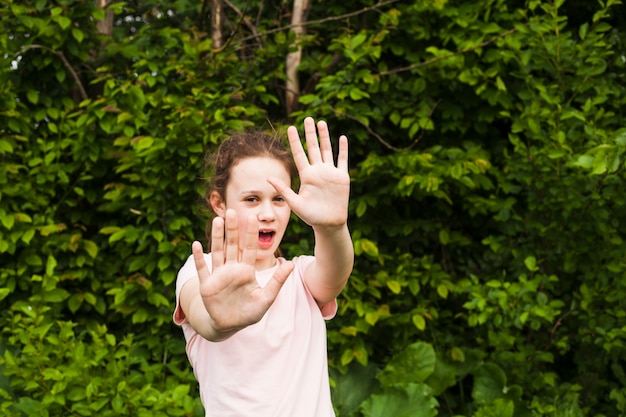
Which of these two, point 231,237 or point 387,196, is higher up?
point 231,237

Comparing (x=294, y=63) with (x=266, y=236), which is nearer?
(x=266, y=236)

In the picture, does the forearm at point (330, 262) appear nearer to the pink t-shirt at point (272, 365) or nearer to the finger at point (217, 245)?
the pink t-shirt at point (272, 365)

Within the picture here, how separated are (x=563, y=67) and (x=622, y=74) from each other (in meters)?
0.44

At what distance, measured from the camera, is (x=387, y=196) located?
4441 millimetres

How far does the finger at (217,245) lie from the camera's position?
5.30ft

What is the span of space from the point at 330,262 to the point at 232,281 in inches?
12.9

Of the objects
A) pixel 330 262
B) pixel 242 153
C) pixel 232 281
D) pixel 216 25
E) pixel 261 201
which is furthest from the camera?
pixel 216 25

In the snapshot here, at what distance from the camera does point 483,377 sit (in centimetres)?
399

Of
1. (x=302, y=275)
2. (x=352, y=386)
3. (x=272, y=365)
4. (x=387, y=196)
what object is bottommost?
(x=352, y=386)

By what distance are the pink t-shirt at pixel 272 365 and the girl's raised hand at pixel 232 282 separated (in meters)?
0.26

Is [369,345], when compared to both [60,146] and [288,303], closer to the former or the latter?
[60,146]

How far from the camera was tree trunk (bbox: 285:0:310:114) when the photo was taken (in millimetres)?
4832

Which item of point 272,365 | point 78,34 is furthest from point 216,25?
point 272,365

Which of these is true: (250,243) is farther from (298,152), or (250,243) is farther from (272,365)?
(272,365)
